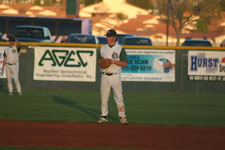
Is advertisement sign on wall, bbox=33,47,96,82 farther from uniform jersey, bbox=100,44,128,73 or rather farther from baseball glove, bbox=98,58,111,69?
baseball glove, bbox=98,58,111,69

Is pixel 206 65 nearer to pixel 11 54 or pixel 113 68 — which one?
pixel 11 54

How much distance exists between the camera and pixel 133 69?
19172 mm

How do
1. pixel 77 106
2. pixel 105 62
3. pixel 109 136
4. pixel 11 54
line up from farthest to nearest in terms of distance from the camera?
1. pixel 11 54
2. pixel 77 106
3. pixel 105 62
4. pixel 109 136

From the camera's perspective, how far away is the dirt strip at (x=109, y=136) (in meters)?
8.63

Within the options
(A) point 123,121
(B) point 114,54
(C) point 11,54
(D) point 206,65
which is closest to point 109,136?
(A) point 123,121

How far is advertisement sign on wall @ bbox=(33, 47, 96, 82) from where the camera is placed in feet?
62.7

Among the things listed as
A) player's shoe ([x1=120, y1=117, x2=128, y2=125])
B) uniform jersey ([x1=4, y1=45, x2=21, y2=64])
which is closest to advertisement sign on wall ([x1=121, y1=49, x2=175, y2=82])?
uniform jersey ([x1=4, y1=45, x2=21, y2=64])

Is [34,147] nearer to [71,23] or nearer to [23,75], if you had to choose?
[23,75]

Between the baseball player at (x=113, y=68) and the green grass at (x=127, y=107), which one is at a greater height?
the baseball player at (x=113, y=68)

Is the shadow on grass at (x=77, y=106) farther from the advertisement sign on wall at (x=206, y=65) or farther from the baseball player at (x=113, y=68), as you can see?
the advertisement sign on wall at (x=206, y=65)

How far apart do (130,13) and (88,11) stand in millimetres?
9260

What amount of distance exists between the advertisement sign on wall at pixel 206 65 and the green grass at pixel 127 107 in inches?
35.2

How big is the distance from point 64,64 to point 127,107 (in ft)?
17.9

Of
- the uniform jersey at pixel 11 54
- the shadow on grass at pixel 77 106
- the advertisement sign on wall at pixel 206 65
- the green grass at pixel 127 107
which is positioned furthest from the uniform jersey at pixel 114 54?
the advertisement sign on wall at pixel 206 65
